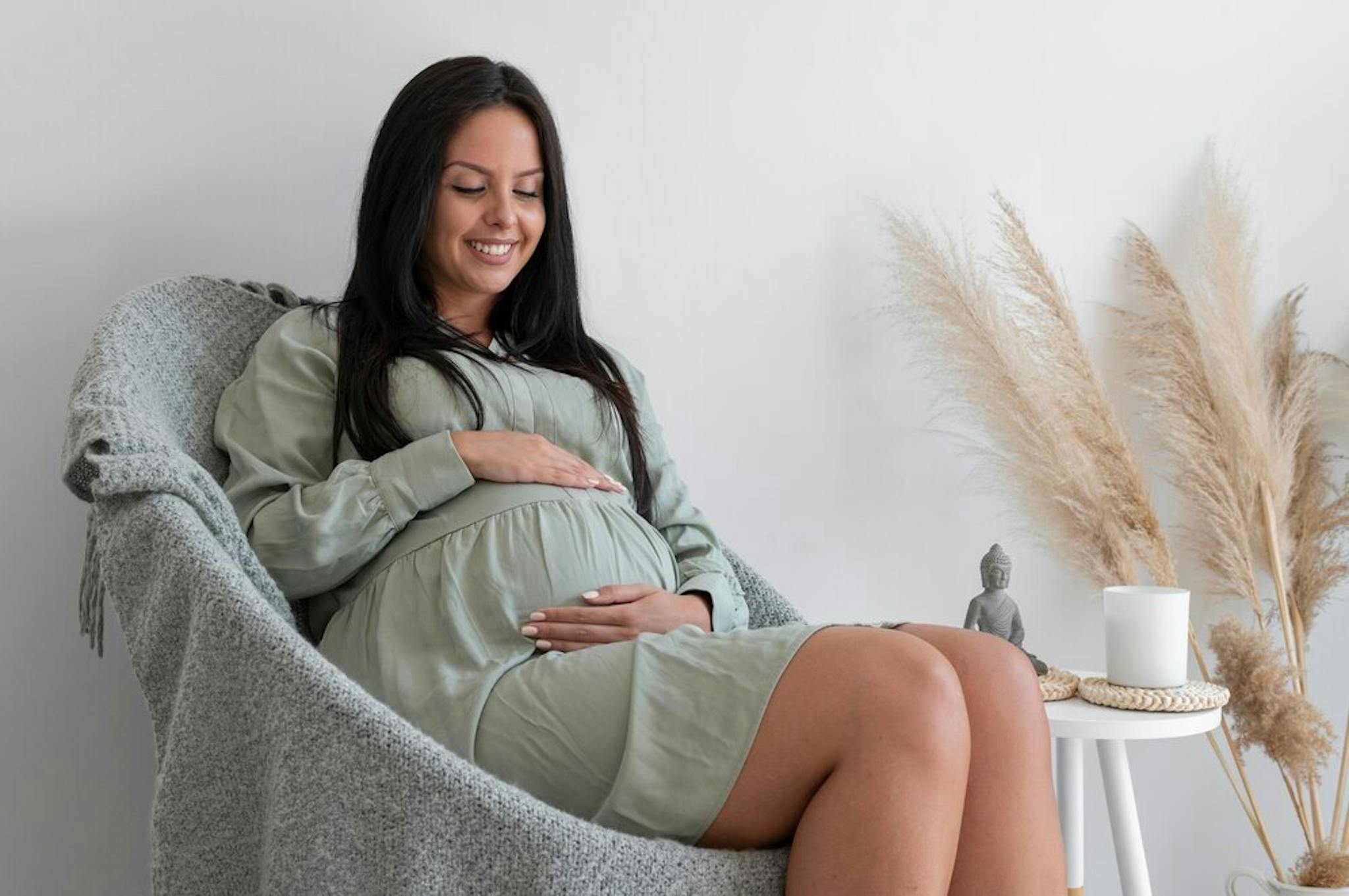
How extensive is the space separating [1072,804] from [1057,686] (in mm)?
201

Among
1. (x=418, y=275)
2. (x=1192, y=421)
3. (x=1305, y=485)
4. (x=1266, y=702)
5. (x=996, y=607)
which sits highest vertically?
(x=418, y=275)

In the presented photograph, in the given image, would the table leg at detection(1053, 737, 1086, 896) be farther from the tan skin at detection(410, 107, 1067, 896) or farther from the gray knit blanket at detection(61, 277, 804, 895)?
the gray knit blanket at detection(61, 277, 804, 895)

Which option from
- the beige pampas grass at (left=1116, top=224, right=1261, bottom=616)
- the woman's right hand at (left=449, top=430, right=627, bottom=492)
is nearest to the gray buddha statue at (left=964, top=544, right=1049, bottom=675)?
the beige pampas grass at (left=1116, top=224, right=1261, bottom=616)

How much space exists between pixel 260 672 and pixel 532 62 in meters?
1.13

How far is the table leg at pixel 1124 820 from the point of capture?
1.78 m

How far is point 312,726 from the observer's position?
105 centimetres

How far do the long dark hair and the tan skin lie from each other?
0.32 meters

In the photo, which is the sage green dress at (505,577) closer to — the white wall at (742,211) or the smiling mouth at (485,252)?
the smiling mouth at (485,252)

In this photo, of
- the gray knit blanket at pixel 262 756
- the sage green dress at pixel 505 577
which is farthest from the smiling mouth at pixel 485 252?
the gray knit blanket at pixel 262 756

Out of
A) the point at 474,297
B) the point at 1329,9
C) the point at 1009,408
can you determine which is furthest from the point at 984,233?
the point at 474,297

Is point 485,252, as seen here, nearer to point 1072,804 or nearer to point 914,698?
point 914,698

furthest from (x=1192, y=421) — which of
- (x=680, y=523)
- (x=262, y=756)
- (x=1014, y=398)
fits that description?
(x=262, y=756)

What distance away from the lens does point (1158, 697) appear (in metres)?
1.72

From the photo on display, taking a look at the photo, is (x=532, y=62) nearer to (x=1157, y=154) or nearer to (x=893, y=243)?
(x=893, y=243)
